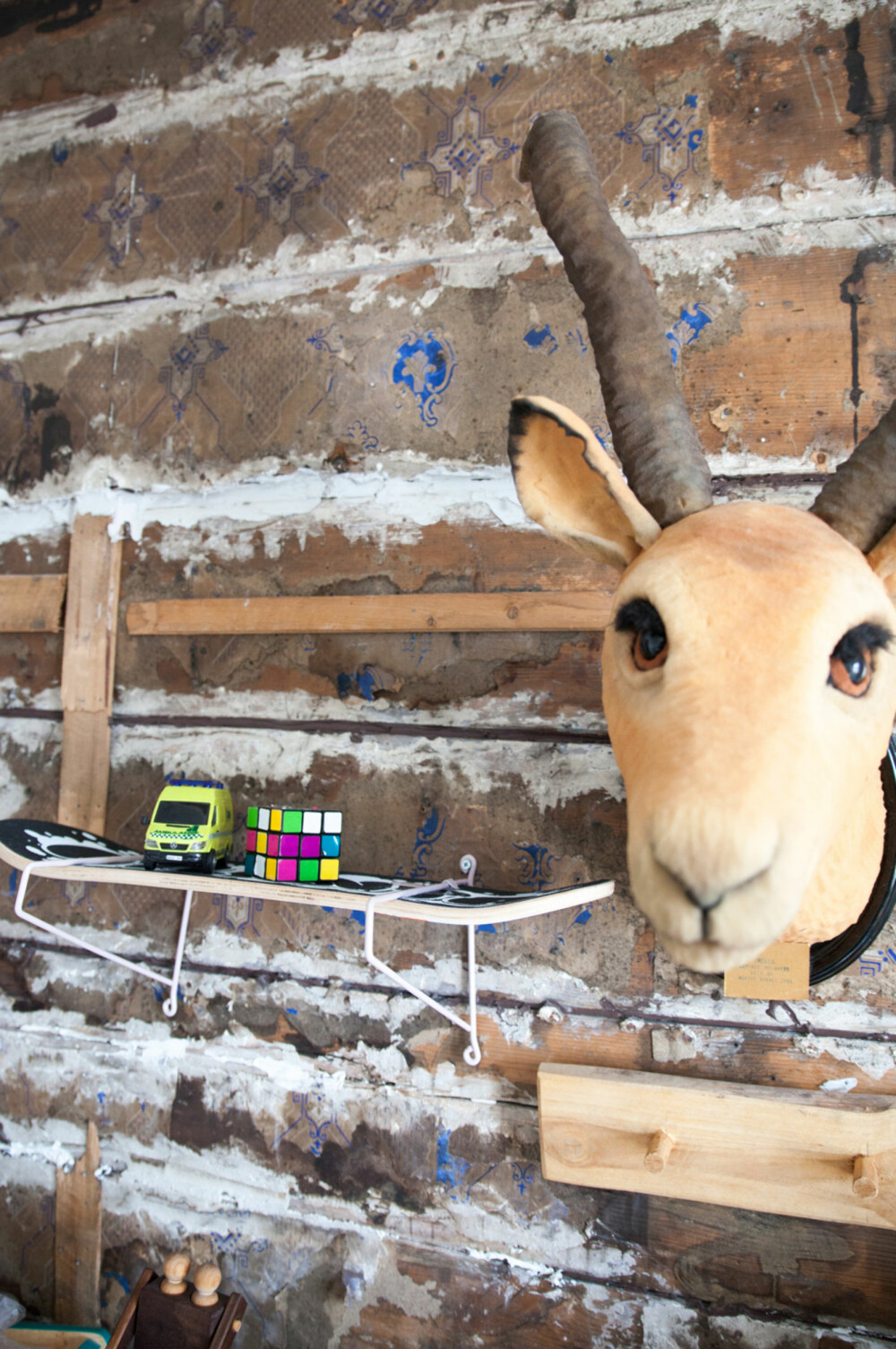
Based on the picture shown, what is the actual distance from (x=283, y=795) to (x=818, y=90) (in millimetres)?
2025

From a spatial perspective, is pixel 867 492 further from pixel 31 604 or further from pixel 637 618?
pixel 31 604

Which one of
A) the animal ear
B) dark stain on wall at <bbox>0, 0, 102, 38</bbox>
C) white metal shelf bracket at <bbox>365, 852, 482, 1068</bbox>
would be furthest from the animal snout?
dark stain on wall at <bbox>0, 0, 102, 38</bbox>

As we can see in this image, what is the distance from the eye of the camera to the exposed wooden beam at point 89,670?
2006 millimetres

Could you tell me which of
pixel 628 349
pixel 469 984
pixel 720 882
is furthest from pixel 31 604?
pixel 720 882

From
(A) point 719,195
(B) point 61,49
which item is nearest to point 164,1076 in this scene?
(A) point 719,195

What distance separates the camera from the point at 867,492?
3.14 ft

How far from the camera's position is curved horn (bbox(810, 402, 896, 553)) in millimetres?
938

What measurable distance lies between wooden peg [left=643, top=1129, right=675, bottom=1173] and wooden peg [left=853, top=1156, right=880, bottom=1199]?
0.31 meters

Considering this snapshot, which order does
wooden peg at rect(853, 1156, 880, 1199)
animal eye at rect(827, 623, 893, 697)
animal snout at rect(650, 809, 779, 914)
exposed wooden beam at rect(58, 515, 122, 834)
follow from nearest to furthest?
animal snout at rect(650, 809, 779, 914)
animal eye at rect(827, 623, 893, 697)
wooden peg at rect(853, 1156, 880, 1199)
exposed wooden beam at rect(58, 515, 122, 834)

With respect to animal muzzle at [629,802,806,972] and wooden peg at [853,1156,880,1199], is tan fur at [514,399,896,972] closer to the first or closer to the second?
animal muzzle at [629,802,806,972]

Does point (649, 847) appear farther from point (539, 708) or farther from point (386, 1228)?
point (386, 1228)

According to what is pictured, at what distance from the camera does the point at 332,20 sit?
202 cm

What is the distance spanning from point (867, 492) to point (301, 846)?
1140mm

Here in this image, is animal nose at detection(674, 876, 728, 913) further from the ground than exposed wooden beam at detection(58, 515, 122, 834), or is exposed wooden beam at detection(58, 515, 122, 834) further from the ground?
exposed wooden beam at detection(58, 515, 122, 834)
